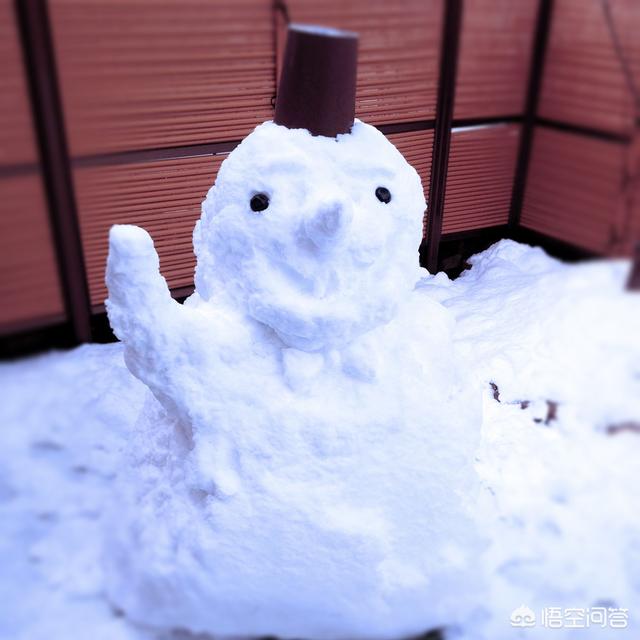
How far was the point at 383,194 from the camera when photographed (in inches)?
34.5

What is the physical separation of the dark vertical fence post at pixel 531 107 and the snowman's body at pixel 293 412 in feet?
0.43

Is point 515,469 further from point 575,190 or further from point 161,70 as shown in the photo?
point 161,70

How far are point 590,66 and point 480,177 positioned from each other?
0.72ft

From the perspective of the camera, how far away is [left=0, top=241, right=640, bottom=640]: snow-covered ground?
0.88 metres

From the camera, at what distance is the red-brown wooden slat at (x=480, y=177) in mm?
923

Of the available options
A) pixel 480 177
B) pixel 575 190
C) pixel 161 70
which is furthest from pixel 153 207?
pixel 575 190

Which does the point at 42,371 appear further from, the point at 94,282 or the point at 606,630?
the point at 606,630

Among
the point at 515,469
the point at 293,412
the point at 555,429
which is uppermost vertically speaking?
the point at 293,412

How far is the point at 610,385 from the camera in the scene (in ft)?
2.76

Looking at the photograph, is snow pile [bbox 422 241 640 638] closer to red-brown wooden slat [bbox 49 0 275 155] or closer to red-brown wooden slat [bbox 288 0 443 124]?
red-brown wooden slat [bbox 288 0 443 124]

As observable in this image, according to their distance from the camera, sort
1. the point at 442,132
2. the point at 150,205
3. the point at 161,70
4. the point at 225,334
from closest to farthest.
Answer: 1. the point at 225,334
2. the point at 442,132
3. the point at 161,70
4. the point at 150,205

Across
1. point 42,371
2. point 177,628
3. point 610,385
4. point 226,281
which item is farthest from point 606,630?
point 42,371

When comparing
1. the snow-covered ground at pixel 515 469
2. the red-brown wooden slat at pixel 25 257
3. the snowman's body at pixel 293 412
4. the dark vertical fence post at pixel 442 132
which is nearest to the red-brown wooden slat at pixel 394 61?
the dark vertical fence post at pixel 442 132

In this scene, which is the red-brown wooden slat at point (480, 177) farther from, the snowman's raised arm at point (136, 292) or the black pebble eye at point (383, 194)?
the snowman's raised arm at point (136, 292)
